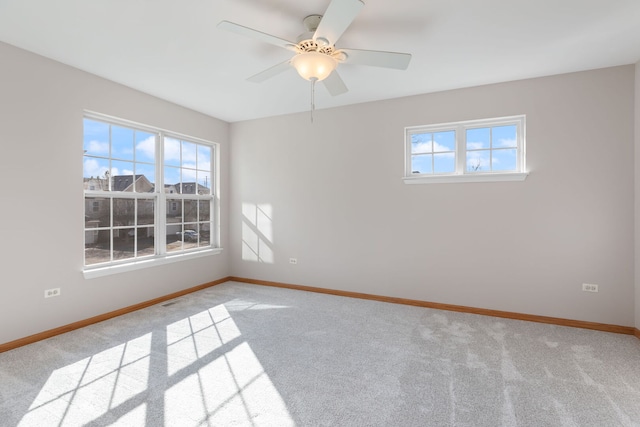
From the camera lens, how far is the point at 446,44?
8.89 feet

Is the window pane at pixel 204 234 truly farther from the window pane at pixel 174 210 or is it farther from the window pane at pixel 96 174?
the window pane at pixel 96 174

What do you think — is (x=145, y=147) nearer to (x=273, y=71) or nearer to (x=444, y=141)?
(x=273, y=71)

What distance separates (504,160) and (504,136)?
0.90ft

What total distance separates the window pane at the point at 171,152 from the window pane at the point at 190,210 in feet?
1.92

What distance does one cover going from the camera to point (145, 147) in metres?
4.04

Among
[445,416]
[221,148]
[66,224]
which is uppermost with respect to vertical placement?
[221,148]

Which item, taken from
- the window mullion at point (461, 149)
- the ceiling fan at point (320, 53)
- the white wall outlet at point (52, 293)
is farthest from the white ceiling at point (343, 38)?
the white wall outlet at point (52, 293)

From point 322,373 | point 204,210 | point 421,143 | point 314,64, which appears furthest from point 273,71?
point 204,210

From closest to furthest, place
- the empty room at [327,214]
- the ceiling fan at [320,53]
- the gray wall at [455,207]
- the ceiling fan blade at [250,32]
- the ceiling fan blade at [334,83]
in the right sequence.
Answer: the ceiling fan blade at [250,32] → the ceiling fan at [320,53] → the empty room at [327,214] → the ceiling fan blade at [334,83] → the gray wall at [455,207]

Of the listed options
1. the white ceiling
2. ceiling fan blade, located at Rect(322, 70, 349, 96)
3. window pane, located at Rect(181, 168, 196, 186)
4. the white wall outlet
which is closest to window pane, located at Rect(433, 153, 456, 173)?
the white ceiling

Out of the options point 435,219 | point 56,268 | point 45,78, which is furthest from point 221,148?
point 435,219

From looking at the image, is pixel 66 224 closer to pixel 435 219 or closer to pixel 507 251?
pixel 435 219

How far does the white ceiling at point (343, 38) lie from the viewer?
87.7 inches

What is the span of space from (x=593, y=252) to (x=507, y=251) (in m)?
0.75
